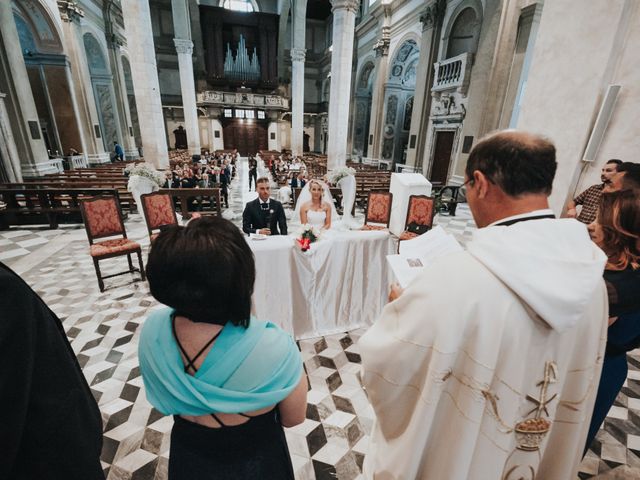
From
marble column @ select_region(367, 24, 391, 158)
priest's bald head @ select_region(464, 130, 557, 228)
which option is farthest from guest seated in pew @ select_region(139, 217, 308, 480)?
marble column @ select_region(367, 24, 391, 158)

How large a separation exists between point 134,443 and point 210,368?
2.06 meters

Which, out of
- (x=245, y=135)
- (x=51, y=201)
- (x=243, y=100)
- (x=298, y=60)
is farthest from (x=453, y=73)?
(x=245, y=135)

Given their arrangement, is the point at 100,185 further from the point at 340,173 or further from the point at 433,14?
the point at 433,14

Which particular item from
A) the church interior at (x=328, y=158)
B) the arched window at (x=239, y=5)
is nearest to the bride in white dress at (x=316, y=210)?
the church interior at (x=328, y=158)

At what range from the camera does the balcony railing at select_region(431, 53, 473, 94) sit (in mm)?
10559

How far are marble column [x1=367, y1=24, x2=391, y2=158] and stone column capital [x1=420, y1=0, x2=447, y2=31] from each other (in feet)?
14.2

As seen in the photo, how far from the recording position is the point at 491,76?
9.51 metres

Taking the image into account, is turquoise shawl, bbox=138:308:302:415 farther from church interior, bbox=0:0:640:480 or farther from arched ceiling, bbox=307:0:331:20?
arched ceiling, bbox=307:0:331:20

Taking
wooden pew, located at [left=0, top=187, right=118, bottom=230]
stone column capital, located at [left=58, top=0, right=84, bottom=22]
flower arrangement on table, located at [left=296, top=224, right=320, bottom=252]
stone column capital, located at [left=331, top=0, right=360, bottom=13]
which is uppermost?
stone column capital, located at [left=58, top=0, right=84, bottom=22]

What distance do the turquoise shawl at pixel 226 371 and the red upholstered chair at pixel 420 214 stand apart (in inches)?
177

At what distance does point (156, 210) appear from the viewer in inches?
199

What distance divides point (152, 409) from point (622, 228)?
3.50 m

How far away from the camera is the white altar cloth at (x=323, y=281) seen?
3215mm

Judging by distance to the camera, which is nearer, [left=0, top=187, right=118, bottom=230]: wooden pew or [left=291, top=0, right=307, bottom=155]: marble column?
[left=0, top=187, right=118, bottom=230]: wooden pew
